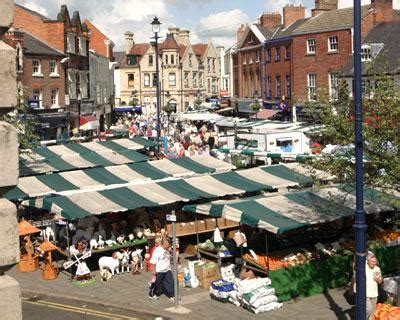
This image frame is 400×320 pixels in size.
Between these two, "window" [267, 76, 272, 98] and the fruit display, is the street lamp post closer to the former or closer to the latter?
the fruit display

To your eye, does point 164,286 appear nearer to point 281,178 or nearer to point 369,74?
point 369,74

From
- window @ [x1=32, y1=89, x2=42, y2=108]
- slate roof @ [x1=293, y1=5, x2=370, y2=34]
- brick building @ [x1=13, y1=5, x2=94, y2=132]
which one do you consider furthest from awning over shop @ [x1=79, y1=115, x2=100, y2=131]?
slate roof @ [x1=293, y1=5, x2=370, y2=34]

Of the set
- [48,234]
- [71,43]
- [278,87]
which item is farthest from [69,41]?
[48,234]

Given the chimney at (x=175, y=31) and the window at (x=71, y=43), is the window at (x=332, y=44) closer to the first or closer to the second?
the window at (x=71, y=43)

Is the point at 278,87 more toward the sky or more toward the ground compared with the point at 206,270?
more toward the sky

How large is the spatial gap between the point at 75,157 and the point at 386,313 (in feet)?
56.6

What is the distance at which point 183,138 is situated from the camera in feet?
151

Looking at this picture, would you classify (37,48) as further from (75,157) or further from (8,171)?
(8,171)

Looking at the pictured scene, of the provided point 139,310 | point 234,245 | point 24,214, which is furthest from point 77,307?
point 24,214

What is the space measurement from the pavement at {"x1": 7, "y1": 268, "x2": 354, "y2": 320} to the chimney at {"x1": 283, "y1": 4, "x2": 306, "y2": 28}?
4097cm

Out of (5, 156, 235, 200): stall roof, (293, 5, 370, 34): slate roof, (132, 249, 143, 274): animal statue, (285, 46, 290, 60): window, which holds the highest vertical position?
(293, 5, 370, 34): slate roof

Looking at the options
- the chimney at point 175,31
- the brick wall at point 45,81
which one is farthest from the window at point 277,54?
the chimney at point 175,31

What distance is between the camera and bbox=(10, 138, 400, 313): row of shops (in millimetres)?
14508

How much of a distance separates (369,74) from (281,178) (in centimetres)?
816
